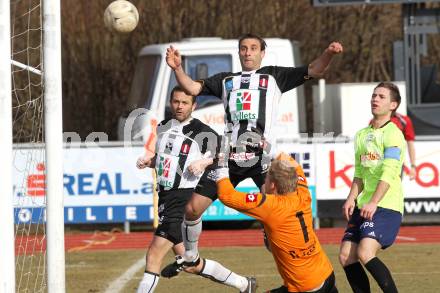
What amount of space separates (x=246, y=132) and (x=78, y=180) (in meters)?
6.93

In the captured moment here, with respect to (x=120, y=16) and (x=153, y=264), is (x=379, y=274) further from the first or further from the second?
(x=120, y=16)

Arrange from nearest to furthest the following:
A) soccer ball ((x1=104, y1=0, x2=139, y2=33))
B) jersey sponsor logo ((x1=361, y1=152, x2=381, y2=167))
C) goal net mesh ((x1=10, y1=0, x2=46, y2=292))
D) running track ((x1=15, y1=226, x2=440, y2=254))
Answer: jersey sponsor logo ((x1=361, y1=152, x2=381, y2=167)), goal net mesh ((x1=10, y1=0, x2=46, y2=292)), soccer ball ((x1=104, y1=0, x2=139, y2=33)), running track ((x1=15, y1=226, x2=440, y2=254))

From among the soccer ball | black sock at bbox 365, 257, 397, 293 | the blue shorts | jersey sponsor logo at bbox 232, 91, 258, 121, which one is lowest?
black sock at bbox 365, 257, 397, 293

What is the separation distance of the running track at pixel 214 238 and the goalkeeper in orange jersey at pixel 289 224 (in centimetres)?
621

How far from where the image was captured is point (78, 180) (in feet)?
48.7

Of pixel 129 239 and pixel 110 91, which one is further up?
pixel 110 91

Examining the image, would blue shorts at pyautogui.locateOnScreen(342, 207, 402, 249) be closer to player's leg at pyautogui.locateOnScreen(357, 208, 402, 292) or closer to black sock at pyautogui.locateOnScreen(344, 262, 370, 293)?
player's leg at pyautogui.locateOnScreen(357, 208, 402, 292)

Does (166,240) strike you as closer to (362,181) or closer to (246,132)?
(246,132)

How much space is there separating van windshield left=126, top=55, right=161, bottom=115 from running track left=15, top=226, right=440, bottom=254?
74.0 inches

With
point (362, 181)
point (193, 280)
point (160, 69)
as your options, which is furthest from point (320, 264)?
point (160, 69)

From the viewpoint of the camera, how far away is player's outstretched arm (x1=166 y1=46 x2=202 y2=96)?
7.86 m

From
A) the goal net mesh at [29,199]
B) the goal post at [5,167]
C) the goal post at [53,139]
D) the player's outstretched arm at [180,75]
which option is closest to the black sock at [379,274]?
the player's outstretched arm at [180,75]

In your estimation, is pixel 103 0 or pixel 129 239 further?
pixel 103 0

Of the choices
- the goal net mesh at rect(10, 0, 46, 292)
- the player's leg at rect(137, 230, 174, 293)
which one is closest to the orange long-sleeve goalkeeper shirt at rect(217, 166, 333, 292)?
the player's leg at rect(137, 230, 174, 293)
